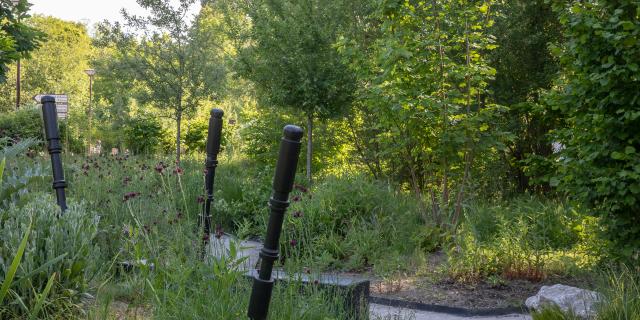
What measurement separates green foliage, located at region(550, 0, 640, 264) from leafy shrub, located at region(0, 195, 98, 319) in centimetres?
370

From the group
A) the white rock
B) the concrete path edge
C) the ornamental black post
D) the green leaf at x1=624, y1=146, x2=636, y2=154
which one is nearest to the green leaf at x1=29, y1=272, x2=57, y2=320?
the ornamental black post

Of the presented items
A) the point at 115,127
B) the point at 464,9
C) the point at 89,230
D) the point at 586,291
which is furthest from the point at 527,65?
the point at 115,127

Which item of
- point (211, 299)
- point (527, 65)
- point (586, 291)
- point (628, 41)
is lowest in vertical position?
point (586, 291)

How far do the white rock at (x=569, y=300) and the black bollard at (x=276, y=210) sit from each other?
245cm

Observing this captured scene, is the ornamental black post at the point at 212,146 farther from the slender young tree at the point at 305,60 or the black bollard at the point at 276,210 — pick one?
the slender young tree at the point at 305,60

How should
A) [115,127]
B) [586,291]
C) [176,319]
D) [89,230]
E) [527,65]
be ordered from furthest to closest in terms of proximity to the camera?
[115,127]
[527,65]
[586,291]
[89,230]
[176,319]

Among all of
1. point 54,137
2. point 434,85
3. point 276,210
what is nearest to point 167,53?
point 434,85

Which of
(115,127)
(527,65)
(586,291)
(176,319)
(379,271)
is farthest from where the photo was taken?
(115,127)

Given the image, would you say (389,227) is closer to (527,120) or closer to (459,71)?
(459,71)

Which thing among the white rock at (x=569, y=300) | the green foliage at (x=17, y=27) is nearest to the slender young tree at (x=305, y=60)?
the green foliage at (x=17, y=27)

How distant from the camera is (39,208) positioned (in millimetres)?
4270

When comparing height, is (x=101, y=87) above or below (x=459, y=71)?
below

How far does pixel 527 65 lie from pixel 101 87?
24955 millimetres

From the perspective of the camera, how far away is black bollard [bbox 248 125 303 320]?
2.57m
